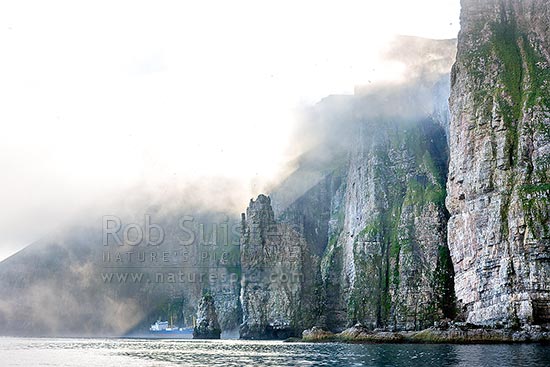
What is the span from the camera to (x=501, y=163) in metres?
164

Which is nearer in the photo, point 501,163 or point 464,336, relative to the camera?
point 464,336

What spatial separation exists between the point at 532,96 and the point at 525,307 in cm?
5648

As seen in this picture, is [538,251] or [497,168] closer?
[538,251]

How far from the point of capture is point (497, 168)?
541 ft

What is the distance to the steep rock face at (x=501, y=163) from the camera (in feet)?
486

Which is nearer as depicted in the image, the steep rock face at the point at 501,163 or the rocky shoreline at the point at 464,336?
the rocky shoreline at the point at 464,336

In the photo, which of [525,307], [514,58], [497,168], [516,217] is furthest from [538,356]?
[514,58]

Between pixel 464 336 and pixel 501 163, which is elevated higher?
pixel 501 163

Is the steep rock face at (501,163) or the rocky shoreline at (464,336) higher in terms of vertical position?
the steep rock face at (501,163)

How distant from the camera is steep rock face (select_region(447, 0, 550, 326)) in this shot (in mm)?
148250

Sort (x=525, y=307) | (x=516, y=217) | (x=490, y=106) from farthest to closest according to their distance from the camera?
1. (x=490, y=106)
2. (x=516, y=217)
3. (x=525, y=307)

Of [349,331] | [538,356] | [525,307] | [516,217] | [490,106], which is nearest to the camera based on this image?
[538,356]

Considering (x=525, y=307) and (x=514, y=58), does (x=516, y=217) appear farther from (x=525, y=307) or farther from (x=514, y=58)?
(x=514, y=58)

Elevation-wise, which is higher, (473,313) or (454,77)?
(454,77)
